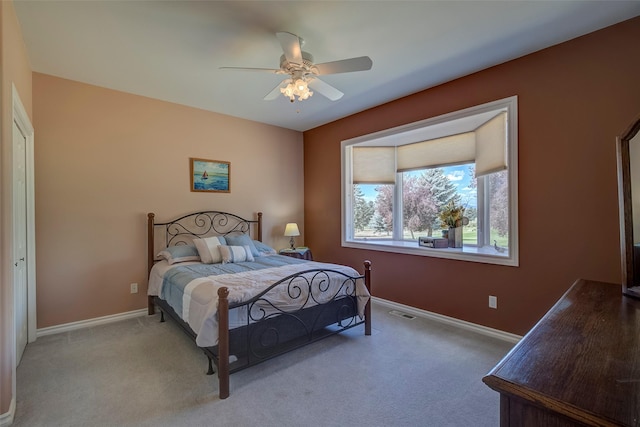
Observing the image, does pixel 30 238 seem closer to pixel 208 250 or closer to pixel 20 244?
pixel 20 244

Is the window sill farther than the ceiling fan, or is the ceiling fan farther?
the window sill

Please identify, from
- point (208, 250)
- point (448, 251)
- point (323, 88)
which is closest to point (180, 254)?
point (208, 250)

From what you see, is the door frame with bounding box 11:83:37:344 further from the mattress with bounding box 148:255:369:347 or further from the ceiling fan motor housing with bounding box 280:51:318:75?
the ceiling fan motor housing with bounding box 280:51:318:75

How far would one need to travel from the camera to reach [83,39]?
253 centimetres

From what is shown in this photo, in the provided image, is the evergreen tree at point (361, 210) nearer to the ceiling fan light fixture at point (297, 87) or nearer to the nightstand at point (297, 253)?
the nightstand at point (297, 253)

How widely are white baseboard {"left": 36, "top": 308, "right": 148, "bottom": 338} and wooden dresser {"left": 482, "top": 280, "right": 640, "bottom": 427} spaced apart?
4070 mm

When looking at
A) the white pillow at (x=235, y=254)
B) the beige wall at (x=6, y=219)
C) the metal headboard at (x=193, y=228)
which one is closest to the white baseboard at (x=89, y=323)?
the metal headboard at (x=193, y=228)

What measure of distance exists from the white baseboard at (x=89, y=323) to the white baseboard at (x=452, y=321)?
123 inches

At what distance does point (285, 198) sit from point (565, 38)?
3.96 metres

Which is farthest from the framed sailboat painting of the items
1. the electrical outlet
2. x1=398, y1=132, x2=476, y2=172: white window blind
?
the electrical outlet

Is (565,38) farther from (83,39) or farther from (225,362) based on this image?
(83,39)

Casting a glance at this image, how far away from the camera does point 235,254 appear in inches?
145

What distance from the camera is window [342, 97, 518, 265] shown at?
124 inches

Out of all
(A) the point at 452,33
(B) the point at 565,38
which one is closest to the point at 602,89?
(B) the point at 565,38
